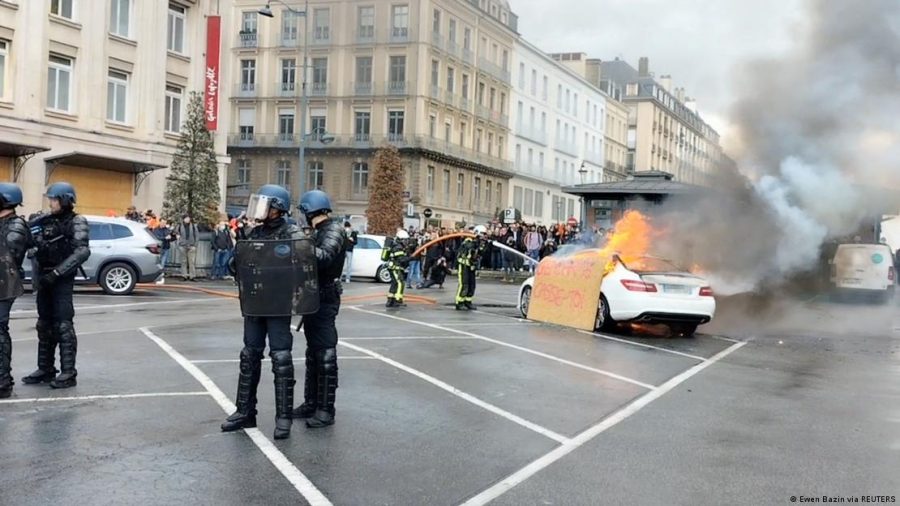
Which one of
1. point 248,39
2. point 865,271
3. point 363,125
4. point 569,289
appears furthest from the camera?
point 363,125

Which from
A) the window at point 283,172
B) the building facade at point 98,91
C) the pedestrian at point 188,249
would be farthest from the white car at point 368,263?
the window at point 283,172

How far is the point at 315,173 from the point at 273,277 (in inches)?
1414

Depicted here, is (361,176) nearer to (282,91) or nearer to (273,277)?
(282,91)

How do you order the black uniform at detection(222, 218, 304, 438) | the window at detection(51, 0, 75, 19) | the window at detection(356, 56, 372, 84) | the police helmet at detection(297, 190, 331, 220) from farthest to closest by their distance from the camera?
the window at detection(51, 0, 75, 19)
the window at detection(356, 56, 372, 84)
the police helmet at detection(297, 190, 331, 220)
the black uniform at detection(222, 218, 304, 438)

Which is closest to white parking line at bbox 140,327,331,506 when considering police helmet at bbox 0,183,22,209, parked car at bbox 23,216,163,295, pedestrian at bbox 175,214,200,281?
police helmet at bbox 0,183,22,209

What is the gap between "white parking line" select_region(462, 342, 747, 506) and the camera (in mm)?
4812

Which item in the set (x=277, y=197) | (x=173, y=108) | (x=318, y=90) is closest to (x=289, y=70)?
(x=318, y=90)

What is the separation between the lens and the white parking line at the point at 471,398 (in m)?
6.35

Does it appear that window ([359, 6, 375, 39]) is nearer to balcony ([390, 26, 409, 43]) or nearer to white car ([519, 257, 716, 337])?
balcony ([390, 26, 409, 43])

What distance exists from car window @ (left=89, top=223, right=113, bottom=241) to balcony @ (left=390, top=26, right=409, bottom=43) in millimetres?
6844

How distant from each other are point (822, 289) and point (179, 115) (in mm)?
22526

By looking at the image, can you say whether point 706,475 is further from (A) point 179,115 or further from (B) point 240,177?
(B) point 240,177

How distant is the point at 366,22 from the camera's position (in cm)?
1527

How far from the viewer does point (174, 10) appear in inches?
1217
